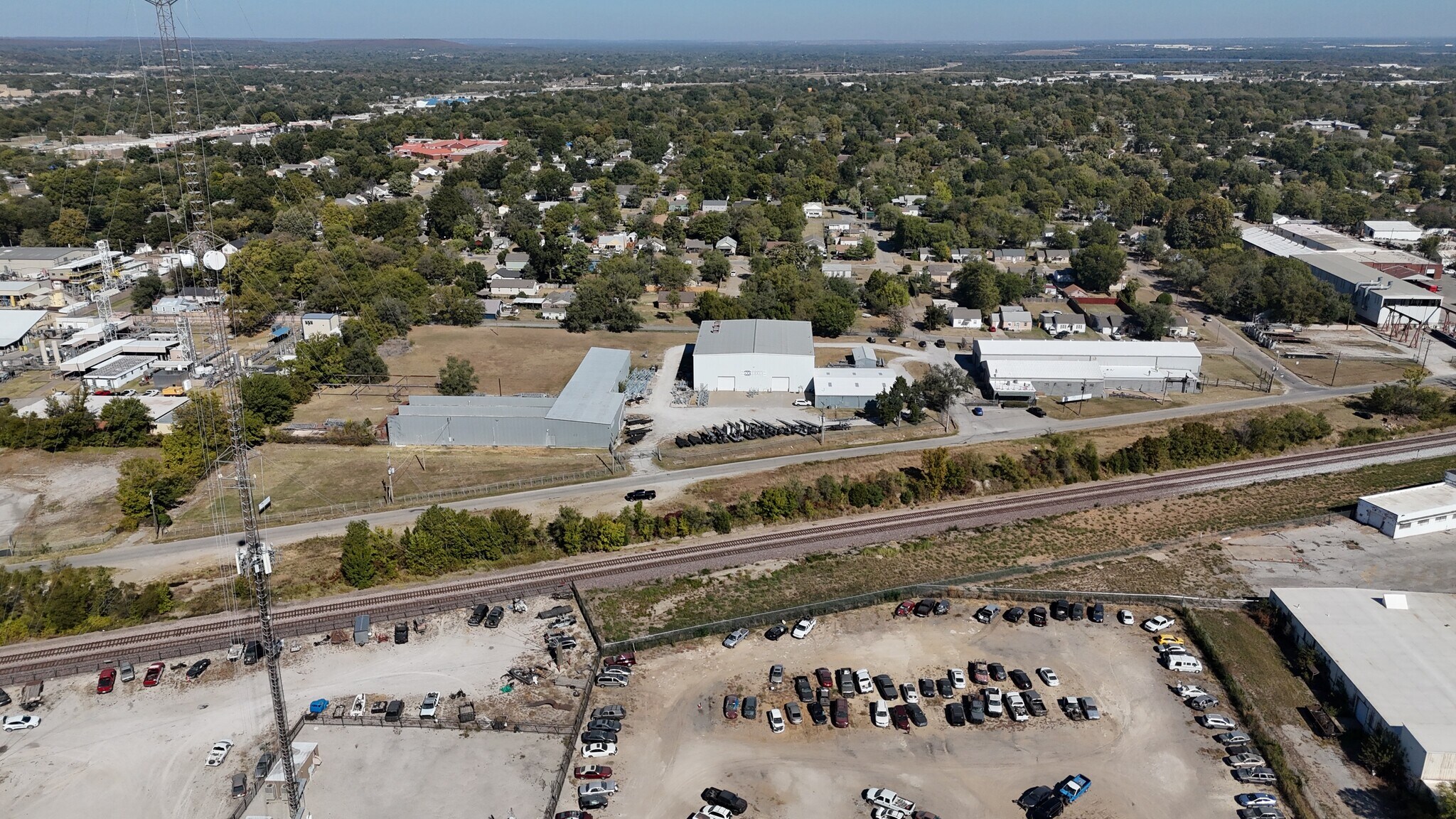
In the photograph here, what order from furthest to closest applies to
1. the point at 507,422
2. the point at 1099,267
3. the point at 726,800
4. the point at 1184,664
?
the point at 1099,267, the point at 507,422, the point at 1184,664, the point at 726,800

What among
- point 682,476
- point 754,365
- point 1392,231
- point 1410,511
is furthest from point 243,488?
point 1392,231

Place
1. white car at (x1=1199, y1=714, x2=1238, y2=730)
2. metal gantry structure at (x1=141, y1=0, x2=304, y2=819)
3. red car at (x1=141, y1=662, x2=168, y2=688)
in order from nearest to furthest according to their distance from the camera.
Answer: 1. metal gantry structure at (x1=141, y1=0, x2=304, y2=819)
2. white car at (x1=1199, y1=714, x2=1238, y2=730)
3. red car at (x1=141, y1=662, x2=168, y2=688)

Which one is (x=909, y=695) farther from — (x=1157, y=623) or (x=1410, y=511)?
(x=1410, y=511)

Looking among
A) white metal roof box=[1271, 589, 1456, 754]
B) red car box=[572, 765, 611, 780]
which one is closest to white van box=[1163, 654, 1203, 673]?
white metal roof box=[1271, 589, 1456, 754]

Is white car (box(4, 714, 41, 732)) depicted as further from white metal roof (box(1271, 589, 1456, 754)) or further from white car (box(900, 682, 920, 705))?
white metal roof (box(1271, 589, 1456, 754))

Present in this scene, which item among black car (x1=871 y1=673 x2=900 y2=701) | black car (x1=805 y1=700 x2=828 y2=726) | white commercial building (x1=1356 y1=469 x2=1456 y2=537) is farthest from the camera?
white commercial building (x1=1356 y1=469 x2=1456 y2=537)

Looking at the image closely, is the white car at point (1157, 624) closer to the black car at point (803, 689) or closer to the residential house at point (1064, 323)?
the black car at point (803, 689)
